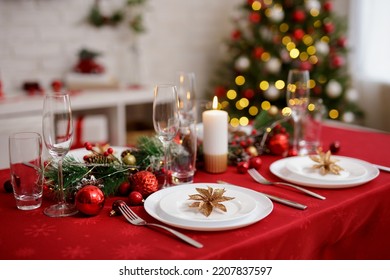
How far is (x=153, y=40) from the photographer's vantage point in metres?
3.95

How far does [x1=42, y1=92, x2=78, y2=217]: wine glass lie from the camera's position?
3.64 ft

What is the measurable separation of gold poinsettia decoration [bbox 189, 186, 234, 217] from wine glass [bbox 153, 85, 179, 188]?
0.61 feet

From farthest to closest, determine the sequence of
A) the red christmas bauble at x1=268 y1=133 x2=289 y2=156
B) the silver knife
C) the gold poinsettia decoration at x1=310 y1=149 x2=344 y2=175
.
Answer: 1. the red christmas bauble at x1=268 y1=133 x2=289 y2=156
2. the gold poinsettia decoration at x1=310 y1=149 x2=344 y2=175
3. the silver knife

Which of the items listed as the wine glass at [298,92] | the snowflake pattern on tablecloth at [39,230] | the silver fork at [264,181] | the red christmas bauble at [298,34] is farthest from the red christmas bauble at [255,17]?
the snowflake pattern on tablecloth at [39,230]

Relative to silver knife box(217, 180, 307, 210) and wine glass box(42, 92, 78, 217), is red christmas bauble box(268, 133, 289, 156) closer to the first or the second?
silver knife box(217, 180, 307, 210)

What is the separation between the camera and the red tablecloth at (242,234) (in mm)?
940

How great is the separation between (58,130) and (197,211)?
1.21 ft

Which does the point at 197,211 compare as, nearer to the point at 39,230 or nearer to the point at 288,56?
the point at 39,230

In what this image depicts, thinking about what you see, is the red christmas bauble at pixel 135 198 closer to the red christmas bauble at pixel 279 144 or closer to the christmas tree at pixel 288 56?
the red christmas bauble at pixel 279 144

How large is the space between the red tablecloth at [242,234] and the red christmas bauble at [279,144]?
20 cm

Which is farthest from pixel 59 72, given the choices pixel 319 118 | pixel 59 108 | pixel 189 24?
pixel 59 108

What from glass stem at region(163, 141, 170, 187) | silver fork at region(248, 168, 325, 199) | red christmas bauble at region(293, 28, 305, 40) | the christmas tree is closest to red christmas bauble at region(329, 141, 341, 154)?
silver fork at region(248, 168, 325, 199)

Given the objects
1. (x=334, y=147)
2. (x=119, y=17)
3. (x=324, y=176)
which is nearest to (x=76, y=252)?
(x=324, y=176)

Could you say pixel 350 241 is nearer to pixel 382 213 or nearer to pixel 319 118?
pixel 382 213
